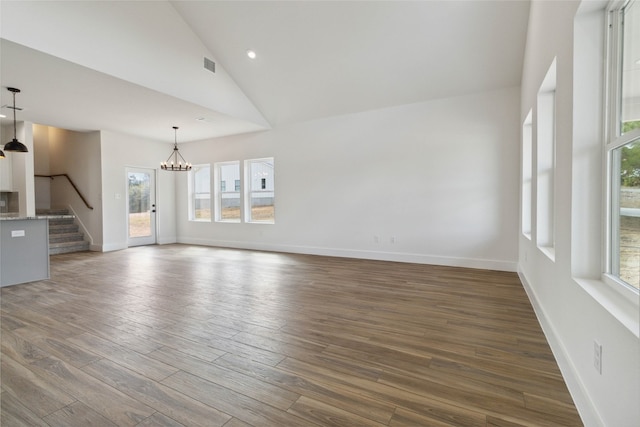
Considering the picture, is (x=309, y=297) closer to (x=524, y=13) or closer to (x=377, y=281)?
(x=377, y=281)

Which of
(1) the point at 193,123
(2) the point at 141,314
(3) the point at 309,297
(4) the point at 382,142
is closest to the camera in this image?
(2) the point at 141,314

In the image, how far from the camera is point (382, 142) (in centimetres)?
575

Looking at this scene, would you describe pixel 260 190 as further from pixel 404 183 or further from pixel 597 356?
pixel 597 356

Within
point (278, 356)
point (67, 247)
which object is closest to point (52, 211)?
point (67, 247)

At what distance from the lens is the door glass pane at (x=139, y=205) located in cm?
793

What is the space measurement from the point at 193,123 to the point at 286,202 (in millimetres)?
2676

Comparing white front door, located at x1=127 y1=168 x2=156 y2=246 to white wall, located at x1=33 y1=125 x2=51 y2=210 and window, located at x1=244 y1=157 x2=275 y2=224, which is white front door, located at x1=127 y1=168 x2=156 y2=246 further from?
window, located at x1=244 y1=157 x2=275 y2=224

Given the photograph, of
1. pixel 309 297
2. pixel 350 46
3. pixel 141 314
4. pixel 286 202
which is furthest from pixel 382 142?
pixel 141 314

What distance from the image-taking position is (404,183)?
5.56 m

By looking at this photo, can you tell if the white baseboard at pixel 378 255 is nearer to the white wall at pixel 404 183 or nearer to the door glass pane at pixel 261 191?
the white wall at pixel 404 183

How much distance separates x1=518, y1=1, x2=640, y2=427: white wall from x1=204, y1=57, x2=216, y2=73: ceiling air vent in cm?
486

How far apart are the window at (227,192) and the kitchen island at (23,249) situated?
3.90 metres

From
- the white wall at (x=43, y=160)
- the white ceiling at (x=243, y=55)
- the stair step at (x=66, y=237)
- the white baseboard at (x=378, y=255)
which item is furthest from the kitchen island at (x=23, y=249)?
the white wall at (x=43, y=160)

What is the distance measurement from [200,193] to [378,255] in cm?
553
